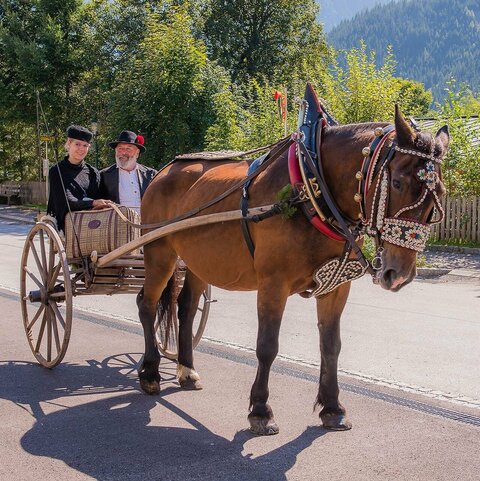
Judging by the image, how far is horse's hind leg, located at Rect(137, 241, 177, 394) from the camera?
5590 mm

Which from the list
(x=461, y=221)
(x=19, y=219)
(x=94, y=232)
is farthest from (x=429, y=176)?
(x=19, y=219)

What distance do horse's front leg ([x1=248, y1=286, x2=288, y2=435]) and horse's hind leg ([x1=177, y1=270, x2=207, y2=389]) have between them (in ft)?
3.92

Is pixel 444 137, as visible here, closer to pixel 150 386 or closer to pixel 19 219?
pixel 150 386

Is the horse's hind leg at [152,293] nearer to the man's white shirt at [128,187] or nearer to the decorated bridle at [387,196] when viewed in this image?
the man's white shirt at [128,187]

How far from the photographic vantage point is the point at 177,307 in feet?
20.8

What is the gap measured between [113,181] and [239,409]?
296 cm

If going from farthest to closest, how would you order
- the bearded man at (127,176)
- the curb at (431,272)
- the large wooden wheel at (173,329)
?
the curb at (431,272) → the bearded man at (127,176) → the large wooden wheel at (173,329)

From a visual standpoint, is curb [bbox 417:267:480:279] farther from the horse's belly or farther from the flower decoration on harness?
the flower decoration on harness

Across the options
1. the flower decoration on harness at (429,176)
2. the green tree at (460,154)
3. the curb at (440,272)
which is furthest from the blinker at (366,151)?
the green tree at (460,154)

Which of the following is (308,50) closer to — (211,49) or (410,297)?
(211,49)

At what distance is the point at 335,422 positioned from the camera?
4.59 m

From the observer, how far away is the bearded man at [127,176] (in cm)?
698

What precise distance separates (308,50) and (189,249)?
35980mm

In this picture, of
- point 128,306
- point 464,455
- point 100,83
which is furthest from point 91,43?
point 464,455
